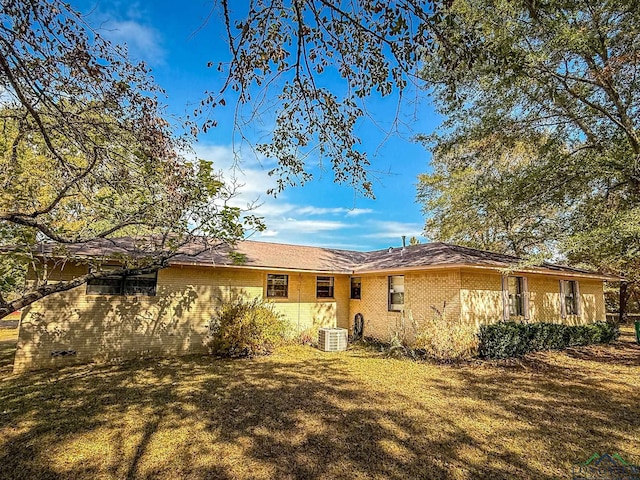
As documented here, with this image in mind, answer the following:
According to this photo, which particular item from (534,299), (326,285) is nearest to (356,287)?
(326,285)

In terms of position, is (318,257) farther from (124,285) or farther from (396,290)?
(124,285)

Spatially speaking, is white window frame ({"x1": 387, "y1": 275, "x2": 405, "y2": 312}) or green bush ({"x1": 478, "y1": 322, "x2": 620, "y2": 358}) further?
white window frame ({"x1": 387, "y1": 275, "x2": 405, "y2": 312})

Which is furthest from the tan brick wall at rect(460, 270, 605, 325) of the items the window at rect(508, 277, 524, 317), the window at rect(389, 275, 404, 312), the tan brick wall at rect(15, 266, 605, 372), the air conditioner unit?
the air conditioner unit

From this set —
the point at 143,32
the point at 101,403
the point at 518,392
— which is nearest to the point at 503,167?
the point at 518,392

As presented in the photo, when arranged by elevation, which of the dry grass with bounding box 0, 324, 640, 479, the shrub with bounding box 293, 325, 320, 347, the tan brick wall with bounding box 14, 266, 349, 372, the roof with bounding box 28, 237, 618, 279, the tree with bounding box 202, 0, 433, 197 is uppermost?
the tree with bounding box 202, 0, 433, 197

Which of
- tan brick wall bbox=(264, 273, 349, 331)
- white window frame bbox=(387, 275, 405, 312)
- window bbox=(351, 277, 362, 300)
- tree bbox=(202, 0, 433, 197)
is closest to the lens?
tree bbox=(202, 0, 433, 197)

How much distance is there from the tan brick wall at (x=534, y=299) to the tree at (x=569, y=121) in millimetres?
2387

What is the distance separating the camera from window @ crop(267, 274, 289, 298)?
12.5 m

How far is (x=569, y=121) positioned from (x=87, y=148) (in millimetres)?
12693

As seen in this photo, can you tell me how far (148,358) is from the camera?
32.4ft

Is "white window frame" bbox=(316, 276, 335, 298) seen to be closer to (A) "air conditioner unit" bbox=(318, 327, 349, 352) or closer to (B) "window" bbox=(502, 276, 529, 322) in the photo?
(A) "air conditioner unit" bbox=(318, 327, 349, 352)

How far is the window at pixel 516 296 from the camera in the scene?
38.3 ft

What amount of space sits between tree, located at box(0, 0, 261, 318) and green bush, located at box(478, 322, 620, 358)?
778 cm

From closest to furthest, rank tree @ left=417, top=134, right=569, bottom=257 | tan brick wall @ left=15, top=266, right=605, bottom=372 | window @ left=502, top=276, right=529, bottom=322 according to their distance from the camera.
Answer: tan brick wall @ left=15, top=266, right=605, bottom=372, tree @ left=417, top=134, right=569, bottom=257, window @ left=502, top=276, right=529, bottom=322
